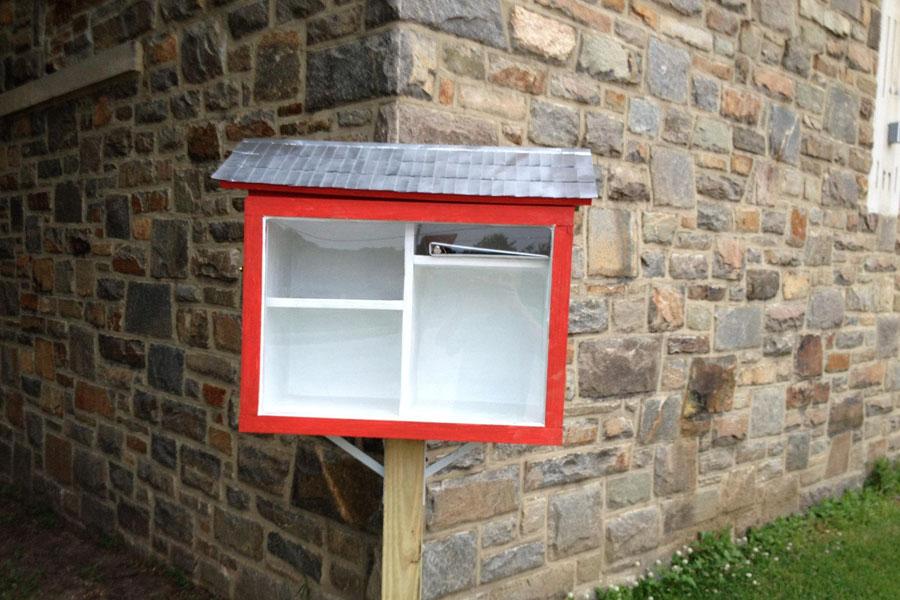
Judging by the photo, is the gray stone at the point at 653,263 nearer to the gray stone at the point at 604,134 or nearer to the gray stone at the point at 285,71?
the gray stone at the point at 604,134

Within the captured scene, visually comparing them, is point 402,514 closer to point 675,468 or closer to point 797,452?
point 675,468

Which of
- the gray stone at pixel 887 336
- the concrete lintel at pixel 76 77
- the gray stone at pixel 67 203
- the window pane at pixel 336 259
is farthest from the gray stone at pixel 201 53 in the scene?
the gray stone at pixel 887 336

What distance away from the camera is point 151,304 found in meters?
3.69

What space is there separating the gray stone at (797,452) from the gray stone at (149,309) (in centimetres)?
353

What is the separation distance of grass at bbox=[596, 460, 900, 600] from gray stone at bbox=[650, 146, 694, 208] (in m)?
1.75

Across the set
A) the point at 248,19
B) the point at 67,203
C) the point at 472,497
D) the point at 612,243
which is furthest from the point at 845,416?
the point at 67,203

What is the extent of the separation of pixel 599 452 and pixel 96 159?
299 cm

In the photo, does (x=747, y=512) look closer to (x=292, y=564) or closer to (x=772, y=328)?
(x=772, y=328)

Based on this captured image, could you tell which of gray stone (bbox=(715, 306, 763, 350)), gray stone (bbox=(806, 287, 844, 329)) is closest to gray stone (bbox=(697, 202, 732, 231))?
gray stone (bbox=(715, 306, 763, 350))

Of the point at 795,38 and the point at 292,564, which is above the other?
the point at 795,38

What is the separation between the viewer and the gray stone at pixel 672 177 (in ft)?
11.4

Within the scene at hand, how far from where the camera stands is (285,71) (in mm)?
2934

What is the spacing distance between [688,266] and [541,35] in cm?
139

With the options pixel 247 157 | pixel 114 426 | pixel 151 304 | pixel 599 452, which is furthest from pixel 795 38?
pixel 114 426
